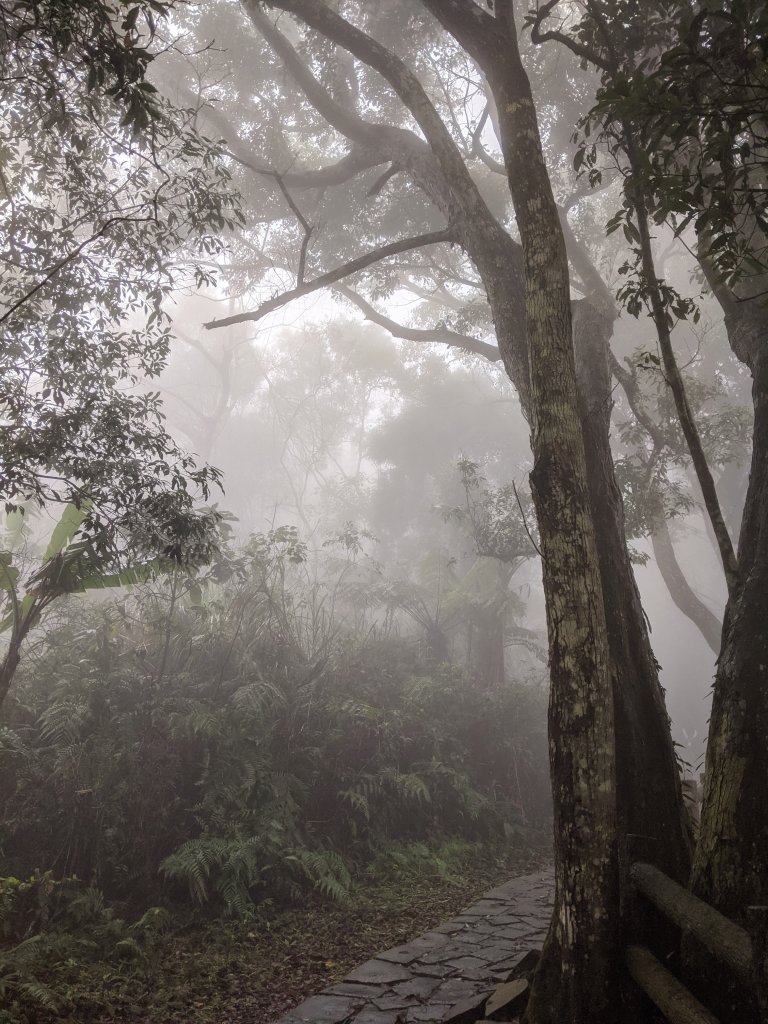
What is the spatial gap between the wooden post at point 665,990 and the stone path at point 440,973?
1309 millimetres

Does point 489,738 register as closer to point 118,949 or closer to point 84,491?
point 118,949

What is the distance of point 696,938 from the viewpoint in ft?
10.8

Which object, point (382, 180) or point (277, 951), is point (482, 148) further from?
point (277, 951)

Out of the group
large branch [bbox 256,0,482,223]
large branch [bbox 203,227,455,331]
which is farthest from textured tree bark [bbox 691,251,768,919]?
large branch [bbox 256,0,482,223]

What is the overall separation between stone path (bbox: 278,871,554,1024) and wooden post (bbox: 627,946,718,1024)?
131 centimetres

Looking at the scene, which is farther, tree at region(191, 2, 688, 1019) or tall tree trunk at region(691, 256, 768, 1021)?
tree at region(191, 2, 688, 1019)

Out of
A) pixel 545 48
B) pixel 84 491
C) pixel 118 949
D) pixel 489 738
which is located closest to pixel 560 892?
pixel 118 949

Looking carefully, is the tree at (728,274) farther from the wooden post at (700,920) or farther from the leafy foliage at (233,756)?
the leafy foliage at (233,756)

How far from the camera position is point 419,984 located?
4828 millimetres

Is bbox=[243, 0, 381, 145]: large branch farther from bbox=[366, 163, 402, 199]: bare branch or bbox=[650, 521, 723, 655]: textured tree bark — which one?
bbox=[650, 521, 723, 655]: textured tree bark

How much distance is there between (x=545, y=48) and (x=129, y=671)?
15.8 m

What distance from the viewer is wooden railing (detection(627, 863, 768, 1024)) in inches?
109

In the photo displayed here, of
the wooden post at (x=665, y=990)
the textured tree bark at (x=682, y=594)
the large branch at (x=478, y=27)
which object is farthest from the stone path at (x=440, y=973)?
the textured tree bark at (x=682, y=594)

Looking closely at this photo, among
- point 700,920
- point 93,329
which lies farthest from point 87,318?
point 700,920
